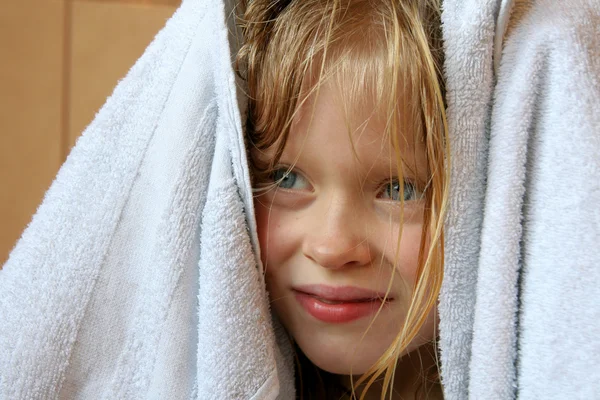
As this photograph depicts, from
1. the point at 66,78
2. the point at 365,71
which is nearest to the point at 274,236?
the point at 365,71

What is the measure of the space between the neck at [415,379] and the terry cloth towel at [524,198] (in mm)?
150

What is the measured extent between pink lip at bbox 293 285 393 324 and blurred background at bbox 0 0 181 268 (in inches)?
25.6

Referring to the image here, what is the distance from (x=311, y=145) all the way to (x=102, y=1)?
0.67 m

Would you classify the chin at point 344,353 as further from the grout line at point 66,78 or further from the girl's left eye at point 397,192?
the grout line at point 66,78

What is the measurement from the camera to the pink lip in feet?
2.00

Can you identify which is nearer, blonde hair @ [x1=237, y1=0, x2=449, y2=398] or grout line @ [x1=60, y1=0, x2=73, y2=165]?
blonde hair @ [x1=237, y1=0, x2=449, y2=398]

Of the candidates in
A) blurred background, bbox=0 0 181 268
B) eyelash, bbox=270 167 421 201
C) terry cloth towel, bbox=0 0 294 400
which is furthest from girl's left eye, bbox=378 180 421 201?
blurred background, bbox=0 0 181 268

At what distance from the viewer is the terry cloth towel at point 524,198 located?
480mm

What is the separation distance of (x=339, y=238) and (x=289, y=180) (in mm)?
83

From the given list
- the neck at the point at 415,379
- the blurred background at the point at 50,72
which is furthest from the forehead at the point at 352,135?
the blurred background at the point at 50,72

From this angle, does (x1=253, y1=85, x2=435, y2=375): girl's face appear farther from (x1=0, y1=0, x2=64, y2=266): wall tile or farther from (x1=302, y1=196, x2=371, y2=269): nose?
(x1=0, y1=0, x2=64, y2=266): wall tile

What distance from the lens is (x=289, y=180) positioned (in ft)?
2.04

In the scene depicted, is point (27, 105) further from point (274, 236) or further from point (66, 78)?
point (274, 236)

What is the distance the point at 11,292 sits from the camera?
1.98 ft
